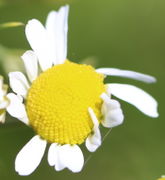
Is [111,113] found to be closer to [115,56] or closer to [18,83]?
[18,83]

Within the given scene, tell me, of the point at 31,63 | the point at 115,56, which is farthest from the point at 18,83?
the point at 115,56

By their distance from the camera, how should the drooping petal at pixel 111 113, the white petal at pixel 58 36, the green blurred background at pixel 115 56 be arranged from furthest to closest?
the green blurred background at pixel 115 56 < the white petal at pixel 58 36 < the drooping petal at pixel 111 113

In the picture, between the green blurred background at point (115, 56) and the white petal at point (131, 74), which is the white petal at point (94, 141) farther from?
the green blurred background at point (115, 56)

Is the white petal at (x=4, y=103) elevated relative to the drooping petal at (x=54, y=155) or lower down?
elevated

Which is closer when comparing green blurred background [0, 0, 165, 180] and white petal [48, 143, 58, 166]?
white petal [48, 143, 58, 166]

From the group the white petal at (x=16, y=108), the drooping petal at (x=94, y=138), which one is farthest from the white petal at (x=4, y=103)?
the drooping petal at (x=94, y=138)

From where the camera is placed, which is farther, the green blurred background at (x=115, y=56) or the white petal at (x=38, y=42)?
the green blurred background at (x=115, y=56)

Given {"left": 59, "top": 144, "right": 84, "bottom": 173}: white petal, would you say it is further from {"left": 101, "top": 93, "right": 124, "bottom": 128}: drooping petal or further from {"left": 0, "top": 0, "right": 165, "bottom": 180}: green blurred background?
{"left": 0, "top": 0, "right": 165, "bottom": 180}: green blurred background

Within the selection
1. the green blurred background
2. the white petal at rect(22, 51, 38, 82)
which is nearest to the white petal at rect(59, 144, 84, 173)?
the white petal at rect(22, 51, 38, 82)
